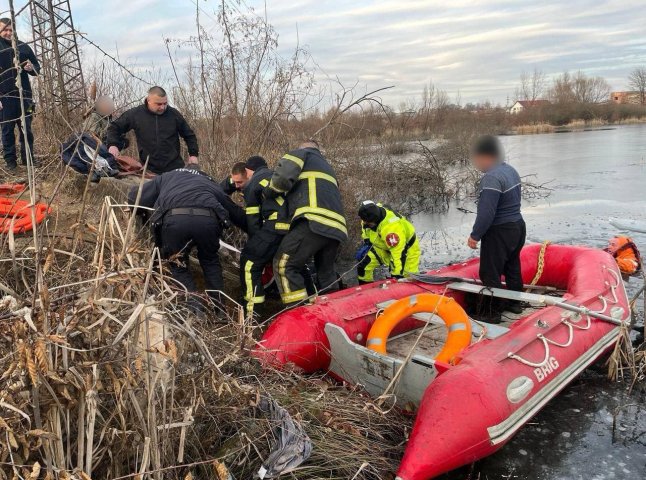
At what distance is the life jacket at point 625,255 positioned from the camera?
5.98 metres

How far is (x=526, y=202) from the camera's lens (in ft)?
39.5

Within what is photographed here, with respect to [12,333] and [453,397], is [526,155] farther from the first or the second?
[12,333]

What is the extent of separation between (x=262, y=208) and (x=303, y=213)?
501mm

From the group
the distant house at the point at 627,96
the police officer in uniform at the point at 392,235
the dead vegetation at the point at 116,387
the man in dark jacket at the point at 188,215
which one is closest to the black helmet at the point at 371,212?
the police officer in uniform at the point at 392,235

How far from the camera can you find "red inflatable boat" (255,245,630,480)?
2732mm

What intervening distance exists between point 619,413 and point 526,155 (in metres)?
18.8

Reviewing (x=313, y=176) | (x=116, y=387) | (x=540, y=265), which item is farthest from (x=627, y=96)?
(x=116, y=387)

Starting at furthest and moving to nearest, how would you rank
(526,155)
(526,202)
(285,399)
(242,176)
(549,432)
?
(526,155), (526,202), (242,176), (549,432), (285,399)

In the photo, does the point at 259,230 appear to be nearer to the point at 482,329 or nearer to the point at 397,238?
the point at 397,238

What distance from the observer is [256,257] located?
4.65 m

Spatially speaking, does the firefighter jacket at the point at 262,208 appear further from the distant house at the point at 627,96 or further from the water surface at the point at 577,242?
the distant house at the point at 627,96

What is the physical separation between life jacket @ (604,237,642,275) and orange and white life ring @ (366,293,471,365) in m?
3.31

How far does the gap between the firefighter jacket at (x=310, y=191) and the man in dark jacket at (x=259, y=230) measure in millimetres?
129

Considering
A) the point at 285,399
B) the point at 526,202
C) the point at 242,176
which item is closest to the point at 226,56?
the point at 242,176
